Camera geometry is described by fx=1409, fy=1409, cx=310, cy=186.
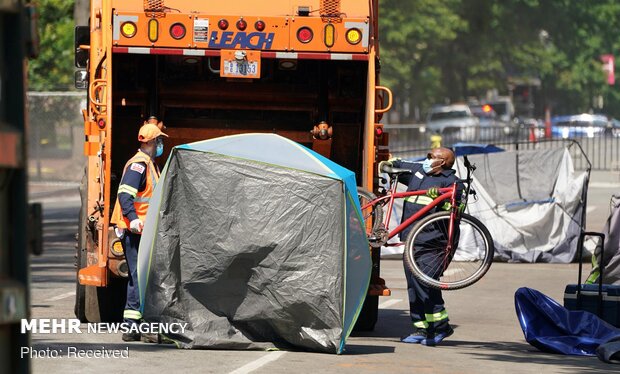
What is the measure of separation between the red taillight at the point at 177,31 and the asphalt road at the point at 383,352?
2242 mm

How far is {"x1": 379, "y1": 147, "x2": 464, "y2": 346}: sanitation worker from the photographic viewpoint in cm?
1063

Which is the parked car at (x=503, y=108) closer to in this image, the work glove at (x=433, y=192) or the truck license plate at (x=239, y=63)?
the work glove at (x=433, y=192)

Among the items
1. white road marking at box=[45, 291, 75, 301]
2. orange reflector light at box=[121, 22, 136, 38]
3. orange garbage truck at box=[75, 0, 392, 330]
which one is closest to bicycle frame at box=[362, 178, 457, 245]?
orange garbage truck at box=[75, 0, 392, 330]

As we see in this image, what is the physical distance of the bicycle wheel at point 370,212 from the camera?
10.4 metres

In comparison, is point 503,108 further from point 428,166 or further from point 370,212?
point 370,212

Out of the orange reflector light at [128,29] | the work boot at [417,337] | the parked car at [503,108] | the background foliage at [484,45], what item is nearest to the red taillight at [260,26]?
the orange reflector light at [128,29]

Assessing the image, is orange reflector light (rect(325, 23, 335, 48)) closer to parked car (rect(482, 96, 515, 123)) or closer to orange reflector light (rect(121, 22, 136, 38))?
orange reflector light (rect(121, 22, 136, 38))

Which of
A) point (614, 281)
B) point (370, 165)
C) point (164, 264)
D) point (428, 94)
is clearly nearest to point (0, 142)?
point (164, 264)

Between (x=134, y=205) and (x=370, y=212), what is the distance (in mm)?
1753

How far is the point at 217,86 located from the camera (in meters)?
A: 11.3

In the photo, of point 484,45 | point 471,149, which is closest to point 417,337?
point 471,149

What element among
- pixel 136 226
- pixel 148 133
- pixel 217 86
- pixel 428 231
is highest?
pixel 217 86

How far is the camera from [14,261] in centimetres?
500

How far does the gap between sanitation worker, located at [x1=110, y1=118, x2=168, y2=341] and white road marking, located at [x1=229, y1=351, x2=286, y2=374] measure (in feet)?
3.56
